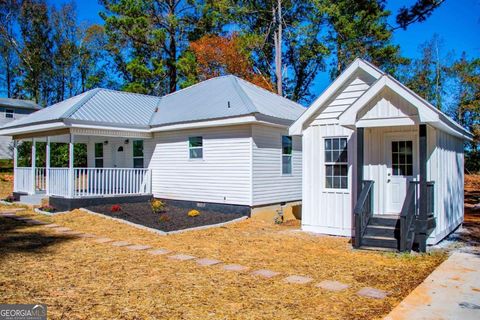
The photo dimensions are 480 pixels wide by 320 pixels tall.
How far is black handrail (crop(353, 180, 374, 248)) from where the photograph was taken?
8.62 meters

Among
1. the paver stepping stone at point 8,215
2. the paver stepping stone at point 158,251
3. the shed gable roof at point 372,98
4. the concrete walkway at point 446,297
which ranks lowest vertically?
the paver stepping stone at point 158,251

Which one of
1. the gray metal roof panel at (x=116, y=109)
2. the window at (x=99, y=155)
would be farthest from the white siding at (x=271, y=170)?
the window at (x=99, y=155)

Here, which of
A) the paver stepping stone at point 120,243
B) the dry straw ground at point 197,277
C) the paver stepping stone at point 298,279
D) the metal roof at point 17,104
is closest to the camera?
the dry straw ground at point 197,277

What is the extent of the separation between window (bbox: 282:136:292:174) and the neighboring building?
30.2 metres

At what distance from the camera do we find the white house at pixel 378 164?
27.7ft

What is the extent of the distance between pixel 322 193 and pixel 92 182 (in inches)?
366

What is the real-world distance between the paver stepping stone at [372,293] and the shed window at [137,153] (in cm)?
1319

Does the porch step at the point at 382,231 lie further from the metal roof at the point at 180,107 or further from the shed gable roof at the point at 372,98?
the metal roof at the point at 180,107

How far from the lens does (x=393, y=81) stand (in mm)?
8539

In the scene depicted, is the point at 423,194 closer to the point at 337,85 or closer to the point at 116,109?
the point at 337,85

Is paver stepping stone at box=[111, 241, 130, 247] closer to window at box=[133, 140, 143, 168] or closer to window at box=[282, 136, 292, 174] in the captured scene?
window at box=[282, 136, 292, 174]

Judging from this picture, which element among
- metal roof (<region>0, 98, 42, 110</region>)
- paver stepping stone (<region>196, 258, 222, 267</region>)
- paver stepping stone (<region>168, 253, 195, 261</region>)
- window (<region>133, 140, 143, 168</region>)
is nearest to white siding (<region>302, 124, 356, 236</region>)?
paver stepping stone (<region>196, 258, 222, 267</region>)

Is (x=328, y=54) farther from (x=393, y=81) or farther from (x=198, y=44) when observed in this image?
(x=393, y=81)

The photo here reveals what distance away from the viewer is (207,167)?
14.5 metres
